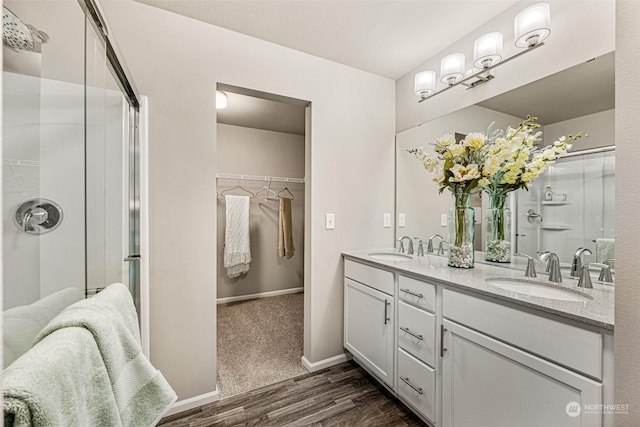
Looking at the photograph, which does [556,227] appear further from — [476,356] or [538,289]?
[476,356]

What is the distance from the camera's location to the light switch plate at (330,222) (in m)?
2.13

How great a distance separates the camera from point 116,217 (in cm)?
129

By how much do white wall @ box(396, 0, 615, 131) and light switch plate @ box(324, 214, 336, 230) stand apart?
106 centimetres

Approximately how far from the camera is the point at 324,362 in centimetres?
211

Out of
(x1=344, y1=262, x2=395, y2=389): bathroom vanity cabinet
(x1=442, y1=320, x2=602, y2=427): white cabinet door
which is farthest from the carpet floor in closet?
(x1=442, y1=320, x2=602, y2=427): white cabinet door

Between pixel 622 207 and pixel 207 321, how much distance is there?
195cm

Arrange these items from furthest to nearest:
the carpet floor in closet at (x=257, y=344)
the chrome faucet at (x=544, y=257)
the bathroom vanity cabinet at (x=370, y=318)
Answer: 1. the carpet floor in closet at (x=257, y=344)
2. the bathroom vanity cabinet at (x=370, y=318)
3. the chrome faucet at (x=544, y=257)

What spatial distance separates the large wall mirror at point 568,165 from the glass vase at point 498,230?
35 millimetres

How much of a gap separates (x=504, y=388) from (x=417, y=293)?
53 cm

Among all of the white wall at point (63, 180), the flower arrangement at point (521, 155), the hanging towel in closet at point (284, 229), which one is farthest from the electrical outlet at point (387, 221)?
the white wall at point (63, 180)

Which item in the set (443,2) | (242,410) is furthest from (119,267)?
(443,2)

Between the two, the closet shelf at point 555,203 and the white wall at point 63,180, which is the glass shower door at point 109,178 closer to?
the white wall at point 63,180

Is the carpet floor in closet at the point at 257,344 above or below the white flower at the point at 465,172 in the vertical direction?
below

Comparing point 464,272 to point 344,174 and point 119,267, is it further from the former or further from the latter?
point 119,267
